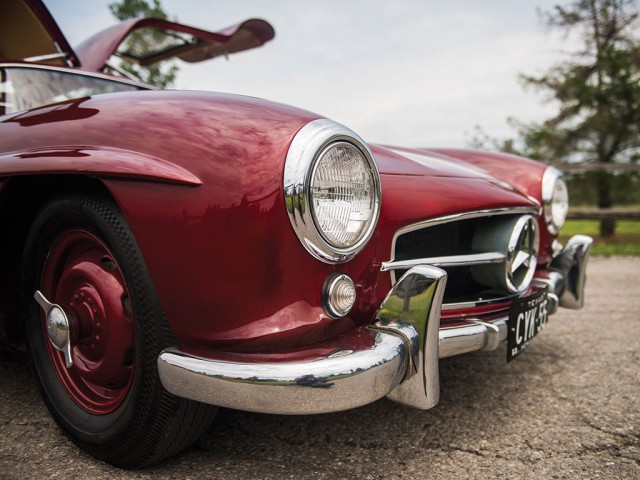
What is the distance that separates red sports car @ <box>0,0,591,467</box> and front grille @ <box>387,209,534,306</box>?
0.07ft

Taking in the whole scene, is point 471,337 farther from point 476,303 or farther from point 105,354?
point 105,354

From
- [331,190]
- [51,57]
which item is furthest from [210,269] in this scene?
[51,57]

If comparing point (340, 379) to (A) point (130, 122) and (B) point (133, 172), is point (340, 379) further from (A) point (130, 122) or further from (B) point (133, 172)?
(A) point (130, 122)

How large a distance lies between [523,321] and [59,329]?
1.39m

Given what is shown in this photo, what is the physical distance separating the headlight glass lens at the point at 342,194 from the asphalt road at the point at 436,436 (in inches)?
24.9

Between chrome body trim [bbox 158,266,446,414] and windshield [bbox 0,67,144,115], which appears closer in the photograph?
chrome body trim [bbox 158,266,446,414]

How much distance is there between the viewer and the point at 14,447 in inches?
60.4

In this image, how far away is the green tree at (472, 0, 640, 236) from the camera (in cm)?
1120

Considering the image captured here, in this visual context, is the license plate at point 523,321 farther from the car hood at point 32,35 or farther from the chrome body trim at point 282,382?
the car hood at point 32,35

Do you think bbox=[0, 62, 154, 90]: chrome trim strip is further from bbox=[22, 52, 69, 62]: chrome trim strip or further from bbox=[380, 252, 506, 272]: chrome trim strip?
bbox=[380, 252, 506, 272]: chrome trim strip

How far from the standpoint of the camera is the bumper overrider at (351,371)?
3.82 feet

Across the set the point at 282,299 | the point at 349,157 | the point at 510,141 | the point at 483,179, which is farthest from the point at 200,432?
the point at 510,141

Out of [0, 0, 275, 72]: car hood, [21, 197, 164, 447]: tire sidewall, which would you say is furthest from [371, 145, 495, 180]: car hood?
[0, 0, 275, 72]: car hood

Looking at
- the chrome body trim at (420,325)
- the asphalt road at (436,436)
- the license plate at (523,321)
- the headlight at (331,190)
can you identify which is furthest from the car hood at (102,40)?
the license plate at (523,321)
